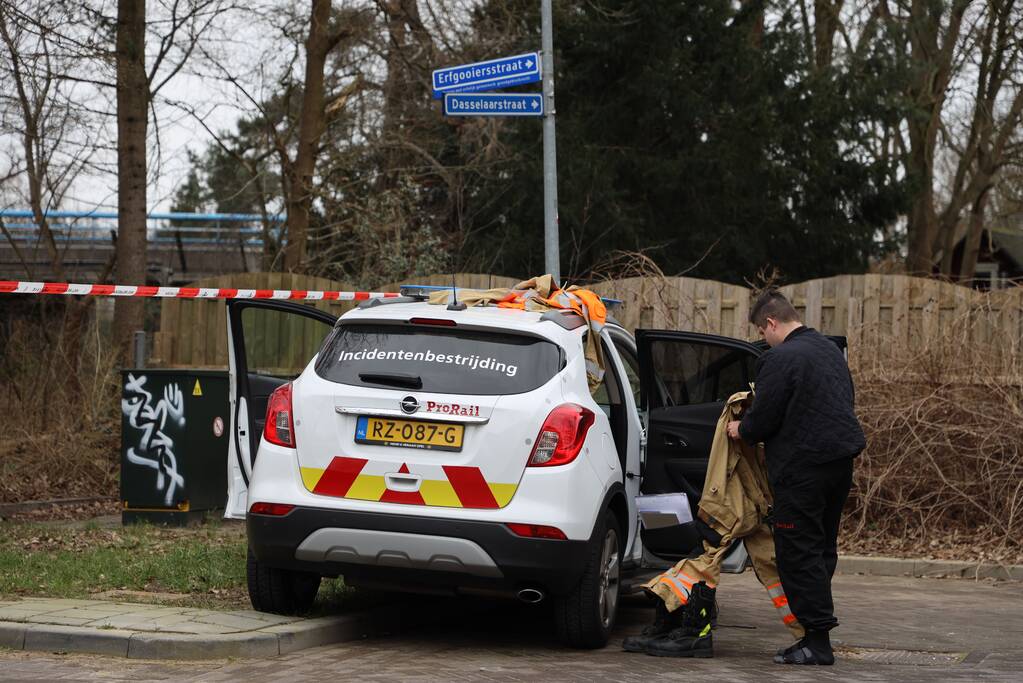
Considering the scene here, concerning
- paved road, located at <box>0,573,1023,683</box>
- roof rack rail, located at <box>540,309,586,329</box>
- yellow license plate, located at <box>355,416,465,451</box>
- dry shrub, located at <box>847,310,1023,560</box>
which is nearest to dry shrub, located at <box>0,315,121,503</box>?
paved road, located at <box>0,573,1023,683</box>

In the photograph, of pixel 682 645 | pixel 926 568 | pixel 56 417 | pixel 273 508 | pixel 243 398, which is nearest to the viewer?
pixel 273 508

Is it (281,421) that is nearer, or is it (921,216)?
(281,421)

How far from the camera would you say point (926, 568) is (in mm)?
10586

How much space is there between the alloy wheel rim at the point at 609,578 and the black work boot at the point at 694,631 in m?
0.29

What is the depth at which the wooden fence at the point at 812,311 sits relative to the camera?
1255 cm

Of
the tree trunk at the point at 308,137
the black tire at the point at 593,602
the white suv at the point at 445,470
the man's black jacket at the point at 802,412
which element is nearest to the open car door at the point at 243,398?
the white suv at the point at 445,470

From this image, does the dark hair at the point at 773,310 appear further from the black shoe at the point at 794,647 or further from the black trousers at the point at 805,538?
the black shoe at the point at 794,647

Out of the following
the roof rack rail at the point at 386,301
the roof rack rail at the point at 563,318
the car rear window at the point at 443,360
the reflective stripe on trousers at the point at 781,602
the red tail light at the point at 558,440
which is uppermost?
the roof rack rail at the point at 386,301

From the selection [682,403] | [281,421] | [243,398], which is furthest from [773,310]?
[243,398]

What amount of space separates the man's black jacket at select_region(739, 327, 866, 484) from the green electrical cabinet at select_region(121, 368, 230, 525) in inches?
211

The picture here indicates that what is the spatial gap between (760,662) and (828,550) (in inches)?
27.6

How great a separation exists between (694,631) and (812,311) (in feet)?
26.0

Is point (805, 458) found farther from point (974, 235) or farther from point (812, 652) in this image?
point (974, 235)

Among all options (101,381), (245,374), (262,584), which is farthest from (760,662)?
(101,381)
